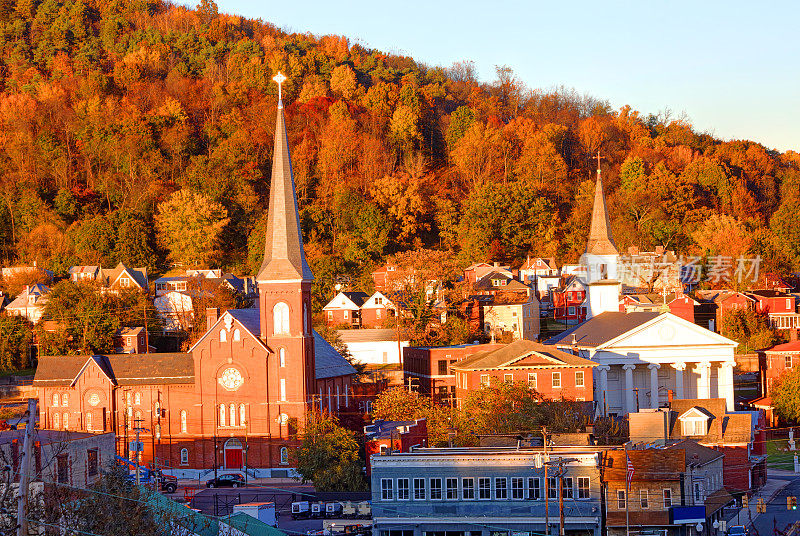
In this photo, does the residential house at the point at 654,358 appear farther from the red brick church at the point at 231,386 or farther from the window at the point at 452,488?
the window at the point at 452,488

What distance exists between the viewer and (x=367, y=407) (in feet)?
266

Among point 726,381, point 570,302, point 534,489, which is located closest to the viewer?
point 534,489

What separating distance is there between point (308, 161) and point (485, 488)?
291 feet

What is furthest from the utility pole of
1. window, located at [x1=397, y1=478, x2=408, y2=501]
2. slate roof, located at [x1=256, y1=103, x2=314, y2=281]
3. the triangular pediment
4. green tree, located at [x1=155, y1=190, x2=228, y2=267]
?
green tree, located at [x1=155, y1=190, x2=228, y2=267]

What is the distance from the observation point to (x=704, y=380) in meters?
76.8

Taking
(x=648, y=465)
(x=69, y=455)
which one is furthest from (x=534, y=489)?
(x=69, y=455)

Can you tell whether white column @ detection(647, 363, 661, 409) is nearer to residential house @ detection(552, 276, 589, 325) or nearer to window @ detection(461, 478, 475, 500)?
residential house @ detection(552, 276, 589, 325)

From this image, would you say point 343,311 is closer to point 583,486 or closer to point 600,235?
point 600,235

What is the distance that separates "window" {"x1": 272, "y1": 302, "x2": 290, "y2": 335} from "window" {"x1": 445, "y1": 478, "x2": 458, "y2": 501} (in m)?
27.1

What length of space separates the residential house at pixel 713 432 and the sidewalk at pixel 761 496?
0.54 metres

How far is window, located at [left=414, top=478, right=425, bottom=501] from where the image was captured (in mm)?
48969

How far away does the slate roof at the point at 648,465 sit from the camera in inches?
1850

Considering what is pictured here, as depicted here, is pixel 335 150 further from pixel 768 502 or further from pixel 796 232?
pixel 768 502

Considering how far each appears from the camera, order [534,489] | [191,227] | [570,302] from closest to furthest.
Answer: [534,489] < [570,302] < [191,227]
